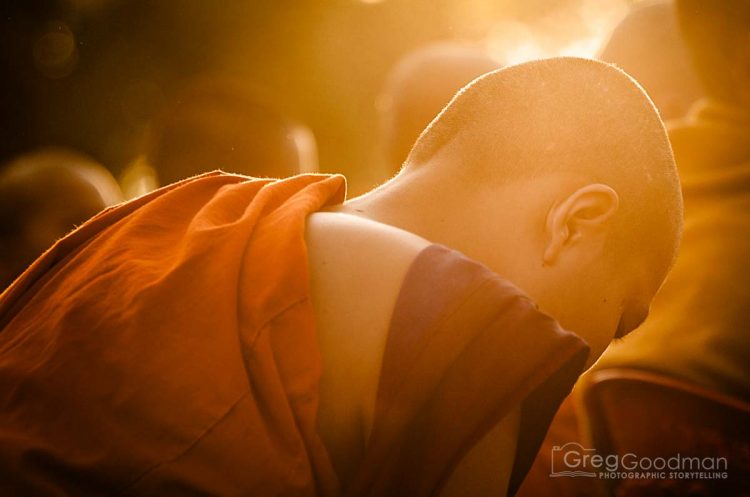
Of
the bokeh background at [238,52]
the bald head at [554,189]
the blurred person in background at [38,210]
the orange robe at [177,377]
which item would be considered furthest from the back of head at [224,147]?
the bokeh background at [238,52]

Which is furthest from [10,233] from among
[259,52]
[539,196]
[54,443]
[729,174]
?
[259,52]

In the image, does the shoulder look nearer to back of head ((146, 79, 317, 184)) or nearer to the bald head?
the bald head

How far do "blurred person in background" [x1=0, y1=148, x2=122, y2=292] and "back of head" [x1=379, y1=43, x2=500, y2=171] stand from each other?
121 cm

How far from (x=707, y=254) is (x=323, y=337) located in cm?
125

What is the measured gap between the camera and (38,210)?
277cm

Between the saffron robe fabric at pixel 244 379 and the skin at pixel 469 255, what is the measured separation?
41mm

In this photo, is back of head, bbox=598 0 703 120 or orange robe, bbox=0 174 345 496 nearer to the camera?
orange robe, bbox=0 174 345 496

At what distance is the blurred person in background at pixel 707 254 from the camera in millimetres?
1664

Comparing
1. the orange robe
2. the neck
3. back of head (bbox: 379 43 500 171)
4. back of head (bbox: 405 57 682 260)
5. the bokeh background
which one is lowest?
the orange robe

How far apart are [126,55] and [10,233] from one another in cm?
432

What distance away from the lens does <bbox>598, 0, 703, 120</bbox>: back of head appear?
8.32 ft

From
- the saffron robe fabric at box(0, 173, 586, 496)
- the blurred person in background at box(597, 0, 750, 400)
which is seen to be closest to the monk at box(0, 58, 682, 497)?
the saffron robe fabric at box(0, 173, 586, 496)

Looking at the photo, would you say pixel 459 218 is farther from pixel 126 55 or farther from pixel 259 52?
pixel 259 52

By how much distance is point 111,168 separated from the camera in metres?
6.61
